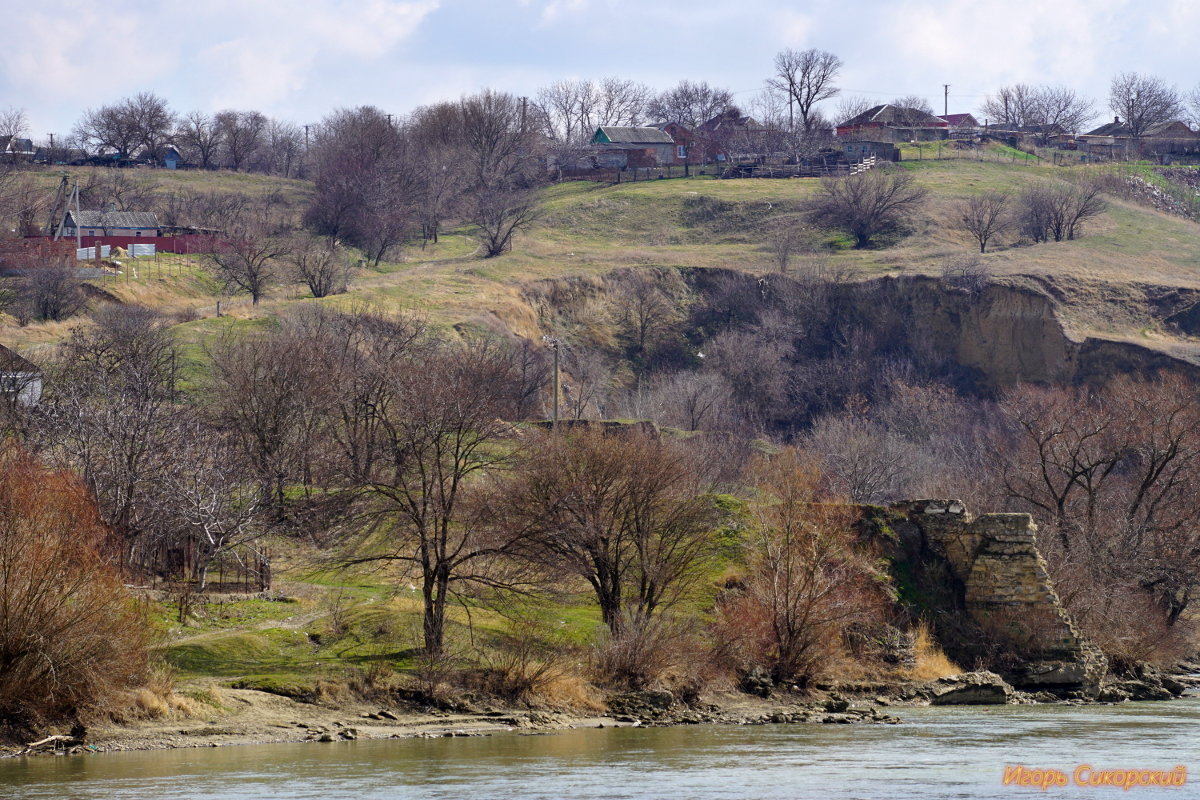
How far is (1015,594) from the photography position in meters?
43.8

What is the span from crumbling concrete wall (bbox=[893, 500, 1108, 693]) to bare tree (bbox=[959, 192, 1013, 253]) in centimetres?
6889

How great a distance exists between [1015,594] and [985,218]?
77045mm

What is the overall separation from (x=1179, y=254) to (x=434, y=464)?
86984 mm

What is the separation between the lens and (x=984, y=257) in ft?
347

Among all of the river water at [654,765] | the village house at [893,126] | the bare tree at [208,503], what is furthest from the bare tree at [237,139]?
the river water at [654,765]

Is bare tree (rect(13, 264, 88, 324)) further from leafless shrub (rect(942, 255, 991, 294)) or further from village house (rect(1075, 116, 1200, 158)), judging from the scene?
village house (rect(1075, 116, 1200, 158))

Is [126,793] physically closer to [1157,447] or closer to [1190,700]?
[1190,700]

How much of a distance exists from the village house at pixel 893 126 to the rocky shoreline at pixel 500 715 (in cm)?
10733

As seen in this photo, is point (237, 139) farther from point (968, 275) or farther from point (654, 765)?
point (654, 765)

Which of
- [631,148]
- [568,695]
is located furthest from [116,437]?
[631,148]

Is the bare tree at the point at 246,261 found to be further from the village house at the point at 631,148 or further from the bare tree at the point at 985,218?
the bare tree at the point at 985,218

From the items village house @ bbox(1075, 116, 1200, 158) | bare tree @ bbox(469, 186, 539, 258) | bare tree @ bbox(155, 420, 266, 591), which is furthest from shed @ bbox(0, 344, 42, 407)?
village house @ bbox(1075, 116, 1200, 158)

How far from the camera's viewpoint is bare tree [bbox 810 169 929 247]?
118 m

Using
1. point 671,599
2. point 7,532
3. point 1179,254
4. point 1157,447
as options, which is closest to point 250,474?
point 671,599
